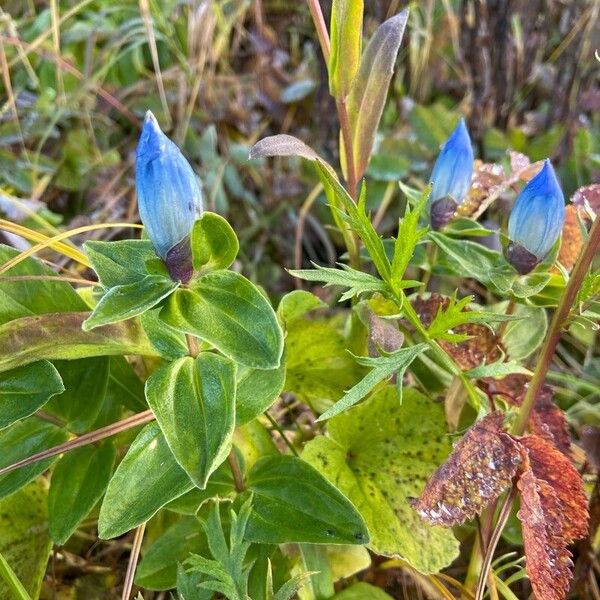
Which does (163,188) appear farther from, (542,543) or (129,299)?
(542,543)

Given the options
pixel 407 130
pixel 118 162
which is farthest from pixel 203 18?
→ pixel 407 130

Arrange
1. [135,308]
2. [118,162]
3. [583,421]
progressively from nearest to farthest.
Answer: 1. [135,308]
2. [583,421]
3. [118,162]

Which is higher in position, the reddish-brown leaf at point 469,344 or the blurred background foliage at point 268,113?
the reddish-brown leaf at point 469,344

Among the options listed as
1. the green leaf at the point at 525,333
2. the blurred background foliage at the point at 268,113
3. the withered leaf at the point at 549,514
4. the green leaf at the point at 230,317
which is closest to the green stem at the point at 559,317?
the withered leaf at the point at 549,514

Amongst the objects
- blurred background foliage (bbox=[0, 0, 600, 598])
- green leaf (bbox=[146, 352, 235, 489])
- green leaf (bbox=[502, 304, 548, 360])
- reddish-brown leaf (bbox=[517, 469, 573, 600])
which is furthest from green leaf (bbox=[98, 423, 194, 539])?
blurred background foliage (bbox=[0, 0, 600, 598])

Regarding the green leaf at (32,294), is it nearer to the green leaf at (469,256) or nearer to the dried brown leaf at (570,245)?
the green leaf at (469,256)

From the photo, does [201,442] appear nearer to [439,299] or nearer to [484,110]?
[439,299]

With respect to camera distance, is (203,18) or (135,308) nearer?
(135,308)
